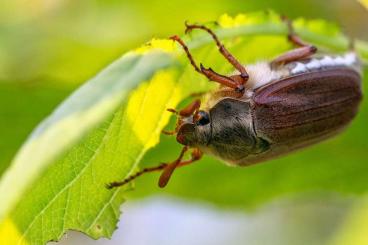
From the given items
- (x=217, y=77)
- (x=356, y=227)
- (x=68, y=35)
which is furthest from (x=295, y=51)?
(x=356, y=227)

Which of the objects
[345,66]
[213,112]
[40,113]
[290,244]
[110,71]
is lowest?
[110,71]

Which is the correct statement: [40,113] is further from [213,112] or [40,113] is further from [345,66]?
[345,66]

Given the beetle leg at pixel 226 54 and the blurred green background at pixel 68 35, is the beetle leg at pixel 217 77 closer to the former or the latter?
the beetle leg at pixel 226 54

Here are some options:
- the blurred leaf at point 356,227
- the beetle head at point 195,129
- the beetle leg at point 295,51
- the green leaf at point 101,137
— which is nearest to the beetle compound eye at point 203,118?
the beetle head at point 195,129

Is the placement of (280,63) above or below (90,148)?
above

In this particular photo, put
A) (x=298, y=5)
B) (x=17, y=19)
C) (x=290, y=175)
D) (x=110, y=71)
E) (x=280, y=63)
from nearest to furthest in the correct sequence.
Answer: (x=110, y=71), (x=280, y=63), (x=290, y=175), (x=298, y=5), (x=17, y=19)

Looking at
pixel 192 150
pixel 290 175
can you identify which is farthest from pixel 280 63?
pixel 290 175

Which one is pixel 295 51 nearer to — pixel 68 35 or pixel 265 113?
pixel 265 113
